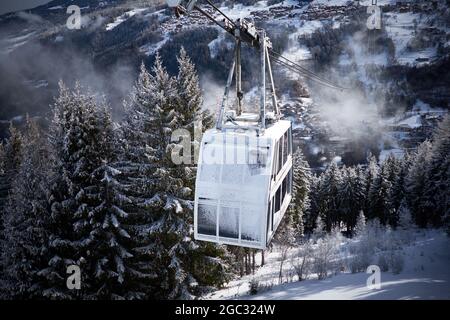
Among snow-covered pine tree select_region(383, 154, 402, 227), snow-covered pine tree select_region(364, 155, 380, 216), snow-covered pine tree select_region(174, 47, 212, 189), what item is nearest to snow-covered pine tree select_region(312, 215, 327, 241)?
snow-covered pine tree select_region(383, 154, 402, 227)

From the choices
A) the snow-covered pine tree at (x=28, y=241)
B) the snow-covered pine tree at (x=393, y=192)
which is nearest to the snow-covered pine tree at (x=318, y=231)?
the snow-covered pine tree at (x=393, y=192)

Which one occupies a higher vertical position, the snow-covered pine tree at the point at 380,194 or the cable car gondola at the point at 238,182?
Result: the cable car gondola at the point at 238,182

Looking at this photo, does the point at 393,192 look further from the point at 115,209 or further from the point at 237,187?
the point at 237,187

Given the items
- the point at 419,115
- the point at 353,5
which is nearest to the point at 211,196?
the point at 419,115

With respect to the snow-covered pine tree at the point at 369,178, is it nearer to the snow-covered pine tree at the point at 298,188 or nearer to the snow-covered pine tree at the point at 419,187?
the snow-covered pine tree at the point at 419,187
